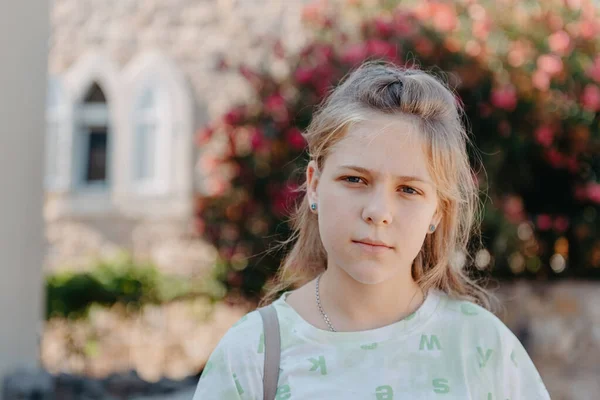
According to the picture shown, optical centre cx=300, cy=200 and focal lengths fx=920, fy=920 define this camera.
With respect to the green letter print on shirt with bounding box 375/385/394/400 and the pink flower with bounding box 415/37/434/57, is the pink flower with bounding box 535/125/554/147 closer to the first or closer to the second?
the pink flower with bounding box 415/37/434/57

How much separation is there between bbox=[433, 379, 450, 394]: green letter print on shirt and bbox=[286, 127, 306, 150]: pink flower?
397cm

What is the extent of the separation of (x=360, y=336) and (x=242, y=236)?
443 cm

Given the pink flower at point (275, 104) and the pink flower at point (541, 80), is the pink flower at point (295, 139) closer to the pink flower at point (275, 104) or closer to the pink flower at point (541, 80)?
the pink flower at point (275, 104)

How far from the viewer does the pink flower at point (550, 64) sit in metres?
5.98

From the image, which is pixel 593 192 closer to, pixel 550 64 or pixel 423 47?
pixel 550 64

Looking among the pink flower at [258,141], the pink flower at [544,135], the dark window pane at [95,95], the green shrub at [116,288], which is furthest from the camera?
the dark window pane at [95,95]

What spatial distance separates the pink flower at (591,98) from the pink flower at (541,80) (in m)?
0.25

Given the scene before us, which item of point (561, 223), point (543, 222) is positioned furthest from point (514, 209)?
point (561, 223)

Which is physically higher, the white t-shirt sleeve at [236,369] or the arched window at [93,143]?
the white t-shirt sleeve at [236,369]

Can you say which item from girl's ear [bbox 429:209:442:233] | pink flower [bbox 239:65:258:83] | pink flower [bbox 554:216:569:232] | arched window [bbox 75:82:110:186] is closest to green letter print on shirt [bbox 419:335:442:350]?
girl's ear [bbox 429:209:442:233]

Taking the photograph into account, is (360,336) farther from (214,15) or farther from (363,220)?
(214,15)

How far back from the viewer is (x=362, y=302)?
1.82 metres

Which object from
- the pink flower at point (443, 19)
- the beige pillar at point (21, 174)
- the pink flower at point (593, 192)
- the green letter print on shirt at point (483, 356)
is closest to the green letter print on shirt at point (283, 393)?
the green letter print on shirt at point (483, 356)

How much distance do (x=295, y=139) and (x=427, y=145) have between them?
3.98 metres
